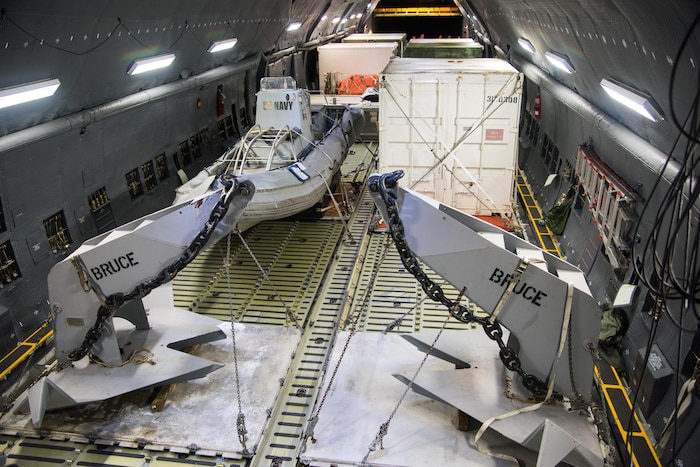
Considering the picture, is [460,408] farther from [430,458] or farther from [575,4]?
[575,4]

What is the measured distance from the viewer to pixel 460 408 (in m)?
5.30

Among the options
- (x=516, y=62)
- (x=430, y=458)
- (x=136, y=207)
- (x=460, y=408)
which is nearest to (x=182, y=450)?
(x=430, y=458)

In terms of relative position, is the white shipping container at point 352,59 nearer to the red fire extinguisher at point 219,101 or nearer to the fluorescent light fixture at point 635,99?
the red fire extinguisher at point 219,101

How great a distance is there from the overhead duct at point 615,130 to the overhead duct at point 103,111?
23.7 ft

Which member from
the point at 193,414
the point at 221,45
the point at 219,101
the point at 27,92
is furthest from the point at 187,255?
the point at 219,101

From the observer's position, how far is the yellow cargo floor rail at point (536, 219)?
32.5 ft

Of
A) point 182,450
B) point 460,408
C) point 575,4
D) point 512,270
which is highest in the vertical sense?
point 575,4

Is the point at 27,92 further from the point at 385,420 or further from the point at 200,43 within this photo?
the point at 385,420

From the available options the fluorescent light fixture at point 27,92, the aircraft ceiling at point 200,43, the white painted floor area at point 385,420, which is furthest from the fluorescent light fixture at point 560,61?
the fluorescent light fixture at point 27,92

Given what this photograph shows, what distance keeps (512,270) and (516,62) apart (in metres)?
12.1

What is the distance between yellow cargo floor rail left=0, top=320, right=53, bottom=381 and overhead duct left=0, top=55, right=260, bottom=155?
2.42 metres

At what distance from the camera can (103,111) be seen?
8.80 meters

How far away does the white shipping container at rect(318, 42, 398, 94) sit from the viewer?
678 inches

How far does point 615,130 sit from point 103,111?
296 inches
